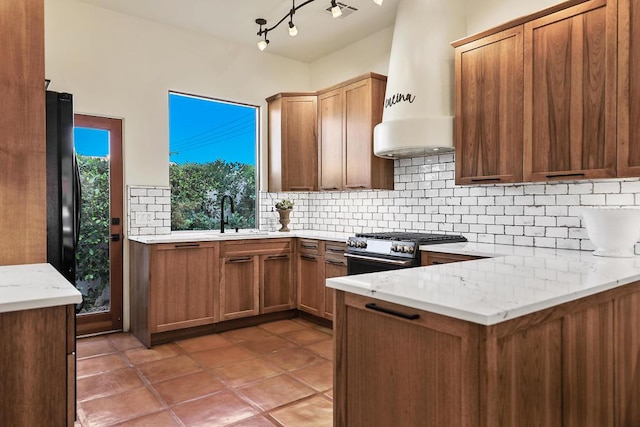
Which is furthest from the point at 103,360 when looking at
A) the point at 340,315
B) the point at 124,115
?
the point at 340,315

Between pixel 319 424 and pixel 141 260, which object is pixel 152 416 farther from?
pixel 141 260

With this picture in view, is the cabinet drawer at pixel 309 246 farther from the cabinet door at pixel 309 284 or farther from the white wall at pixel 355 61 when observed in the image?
the white wall at pixel 355 61

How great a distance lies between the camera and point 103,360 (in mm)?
3377

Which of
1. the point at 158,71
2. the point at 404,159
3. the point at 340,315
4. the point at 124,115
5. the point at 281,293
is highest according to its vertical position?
the point at 158,71

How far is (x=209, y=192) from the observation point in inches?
189

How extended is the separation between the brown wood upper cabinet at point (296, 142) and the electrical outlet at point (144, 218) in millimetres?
1436

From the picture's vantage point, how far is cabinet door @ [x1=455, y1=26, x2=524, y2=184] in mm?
2977

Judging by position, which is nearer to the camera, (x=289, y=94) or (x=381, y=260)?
(x=381, y=260)

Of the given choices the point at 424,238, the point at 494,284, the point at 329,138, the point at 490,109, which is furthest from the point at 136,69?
the point at 494,284

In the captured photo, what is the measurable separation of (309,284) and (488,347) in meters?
3.34

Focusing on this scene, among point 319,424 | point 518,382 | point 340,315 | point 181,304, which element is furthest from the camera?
point 181,304

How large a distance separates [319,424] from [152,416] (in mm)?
957

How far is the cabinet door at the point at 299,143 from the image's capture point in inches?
191

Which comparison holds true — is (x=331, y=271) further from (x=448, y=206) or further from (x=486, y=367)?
(x=486, y=367)
